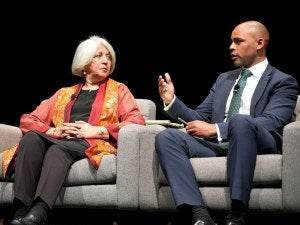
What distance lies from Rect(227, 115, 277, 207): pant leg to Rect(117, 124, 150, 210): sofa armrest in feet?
1.85

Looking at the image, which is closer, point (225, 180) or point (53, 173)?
point (225, 180)

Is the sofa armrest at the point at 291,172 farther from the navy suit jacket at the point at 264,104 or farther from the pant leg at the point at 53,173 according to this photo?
the pant leg at the point at 53,173

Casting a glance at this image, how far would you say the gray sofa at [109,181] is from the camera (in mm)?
2980

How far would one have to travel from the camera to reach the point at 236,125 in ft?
8.47

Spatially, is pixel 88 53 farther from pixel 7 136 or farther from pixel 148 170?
pixel 148 170

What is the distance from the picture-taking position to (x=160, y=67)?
4320 millimetres

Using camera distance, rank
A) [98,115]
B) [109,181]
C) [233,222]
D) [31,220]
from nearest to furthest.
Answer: [233,222], [31,220], [109,181], [98,115]

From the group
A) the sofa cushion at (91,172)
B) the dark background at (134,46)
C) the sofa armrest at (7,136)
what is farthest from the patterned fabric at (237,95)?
the sofa armrest at (7,136)

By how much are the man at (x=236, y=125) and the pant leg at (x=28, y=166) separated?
0.62 m

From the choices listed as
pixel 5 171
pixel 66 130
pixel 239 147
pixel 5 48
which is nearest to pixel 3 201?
pixel 5 171

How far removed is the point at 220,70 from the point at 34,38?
1.50m

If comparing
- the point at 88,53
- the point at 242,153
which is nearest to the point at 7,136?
the point at 88,53

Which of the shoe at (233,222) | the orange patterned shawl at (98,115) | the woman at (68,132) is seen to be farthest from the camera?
the orange patterned shawl at (98,115)

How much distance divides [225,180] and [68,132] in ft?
3.31
